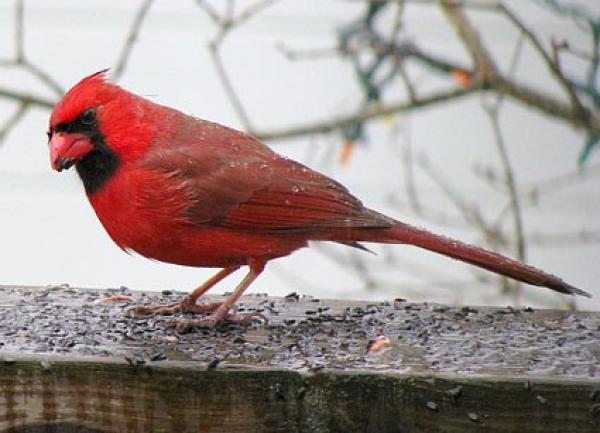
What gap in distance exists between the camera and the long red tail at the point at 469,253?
3.01 meters

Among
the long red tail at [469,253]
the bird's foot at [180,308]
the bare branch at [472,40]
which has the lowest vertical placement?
the bird's foot at [180,308]

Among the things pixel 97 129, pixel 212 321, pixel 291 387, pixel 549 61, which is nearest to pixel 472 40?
A: pixel 549 61

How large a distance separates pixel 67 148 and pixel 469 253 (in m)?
0.99

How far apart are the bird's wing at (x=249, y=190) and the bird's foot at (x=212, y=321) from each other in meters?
0.30

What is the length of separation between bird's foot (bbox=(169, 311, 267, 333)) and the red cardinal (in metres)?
0.06

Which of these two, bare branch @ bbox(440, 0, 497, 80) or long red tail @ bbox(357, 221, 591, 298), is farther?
bare branch @ bbox(440, 0, 497, 80)

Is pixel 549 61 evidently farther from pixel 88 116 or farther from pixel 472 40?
pixel 88 116

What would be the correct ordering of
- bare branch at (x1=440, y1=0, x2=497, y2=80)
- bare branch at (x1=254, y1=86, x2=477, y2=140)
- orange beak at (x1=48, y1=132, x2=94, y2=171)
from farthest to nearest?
1. bare branch at (x1=254, y1=86, x2=477, y2=140)
2. bare branch at (x1=440, y1=0, x2=497, y2=80)
3. orange beak at (x1=48, y1=132, x2=94, y2=171)

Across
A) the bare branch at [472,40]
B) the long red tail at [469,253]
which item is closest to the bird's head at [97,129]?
the long red tail at [469,253]

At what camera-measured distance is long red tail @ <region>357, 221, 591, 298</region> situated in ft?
9.88

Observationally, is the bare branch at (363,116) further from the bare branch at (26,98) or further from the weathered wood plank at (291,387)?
the weathered wood plank at (291,387)

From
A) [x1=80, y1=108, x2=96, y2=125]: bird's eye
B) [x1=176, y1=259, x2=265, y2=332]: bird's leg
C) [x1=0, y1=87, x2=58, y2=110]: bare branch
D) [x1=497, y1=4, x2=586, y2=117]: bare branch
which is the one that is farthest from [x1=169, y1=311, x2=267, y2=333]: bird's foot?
[x1=0, y1=87, x2=58, y2=110]: bare branch

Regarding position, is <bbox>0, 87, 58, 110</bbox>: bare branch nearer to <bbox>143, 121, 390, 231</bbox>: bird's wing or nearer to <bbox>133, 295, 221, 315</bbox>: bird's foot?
<bbox>143, 121, 390, 231</bbox>: bird's wing

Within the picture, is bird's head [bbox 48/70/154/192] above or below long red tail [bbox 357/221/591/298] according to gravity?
above
